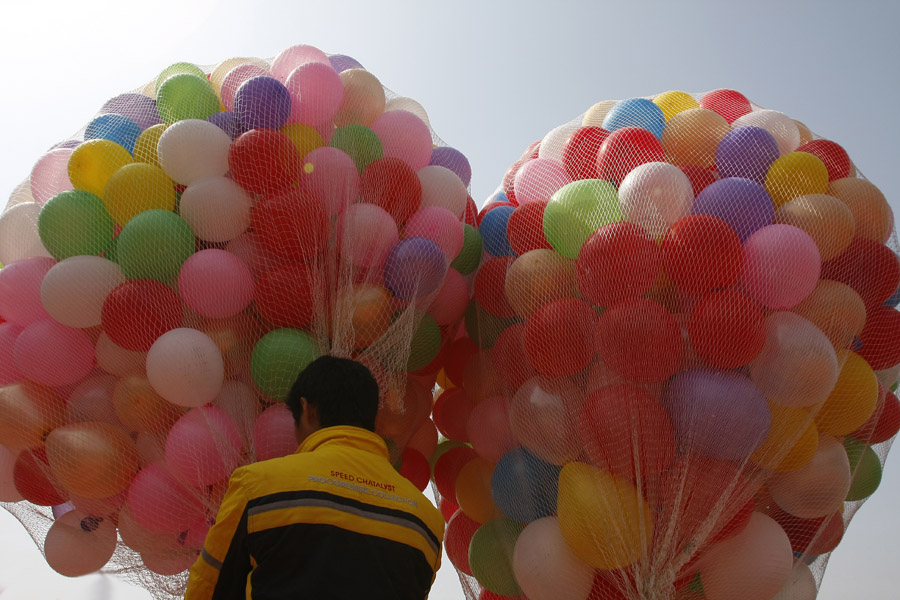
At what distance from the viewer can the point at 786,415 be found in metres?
2.74

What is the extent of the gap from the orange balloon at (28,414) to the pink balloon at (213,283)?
0.70 m

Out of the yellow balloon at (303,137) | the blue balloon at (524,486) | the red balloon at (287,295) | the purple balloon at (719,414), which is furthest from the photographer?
the yellow balloon at (303,137)

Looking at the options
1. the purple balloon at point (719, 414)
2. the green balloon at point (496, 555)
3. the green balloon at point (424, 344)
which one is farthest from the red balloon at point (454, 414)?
the purple balloon at point (719, 414)

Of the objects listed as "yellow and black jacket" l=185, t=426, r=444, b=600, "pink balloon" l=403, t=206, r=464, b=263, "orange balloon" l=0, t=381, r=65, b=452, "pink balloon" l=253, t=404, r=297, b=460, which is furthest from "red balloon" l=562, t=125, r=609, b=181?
"orange balloon" l=0, t=381, r=65, b=452

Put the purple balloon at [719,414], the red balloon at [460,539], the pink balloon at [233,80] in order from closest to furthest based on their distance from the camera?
the purple balloon at [719,414]
the pink balloon at [233,80]
the red balloon at [460,539]

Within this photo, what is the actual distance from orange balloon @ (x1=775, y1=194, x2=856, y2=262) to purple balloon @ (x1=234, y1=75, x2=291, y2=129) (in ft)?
6.49

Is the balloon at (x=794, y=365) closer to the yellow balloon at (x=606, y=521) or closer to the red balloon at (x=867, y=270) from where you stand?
the red balloon at (x=867, y=270)

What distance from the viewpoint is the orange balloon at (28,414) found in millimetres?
2896

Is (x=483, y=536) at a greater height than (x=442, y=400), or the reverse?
(x=442, y=400)

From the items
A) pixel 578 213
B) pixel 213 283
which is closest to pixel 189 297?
pixel 213 283

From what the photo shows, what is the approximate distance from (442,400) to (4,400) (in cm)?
185

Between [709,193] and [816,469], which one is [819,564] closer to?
[816,469]

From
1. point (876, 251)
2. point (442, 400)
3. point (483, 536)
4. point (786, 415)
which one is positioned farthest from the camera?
point (442, 400)

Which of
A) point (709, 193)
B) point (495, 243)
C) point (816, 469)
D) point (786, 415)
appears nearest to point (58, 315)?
point (495, 243)
